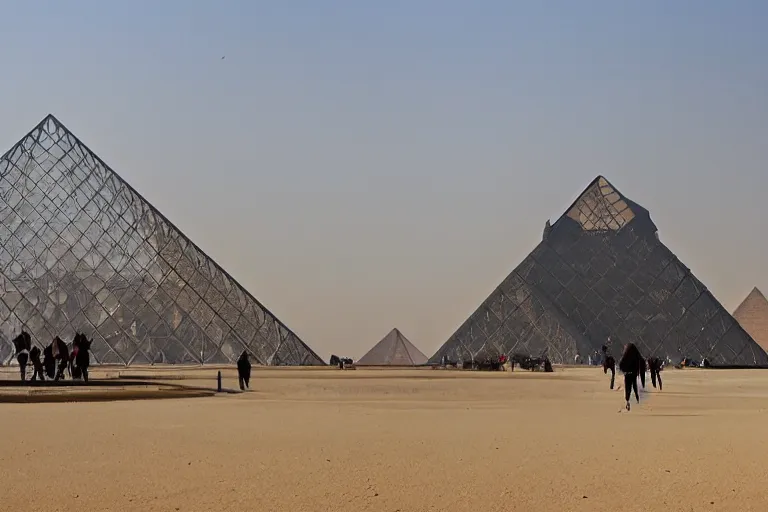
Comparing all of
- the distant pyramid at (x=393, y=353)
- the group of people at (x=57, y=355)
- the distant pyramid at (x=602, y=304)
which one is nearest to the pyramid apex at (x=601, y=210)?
the distant pyramid at (x=602, y=304)

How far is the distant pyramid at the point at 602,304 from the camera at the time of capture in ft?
314

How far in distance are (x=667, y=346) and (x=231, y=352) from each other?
117 feet

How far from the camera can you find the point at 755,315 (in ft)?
477

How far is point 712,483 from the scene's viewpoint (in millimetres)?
11781

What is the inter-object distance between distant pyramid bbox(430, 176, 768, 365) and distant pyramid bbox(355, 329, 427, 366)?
2765 centimetres

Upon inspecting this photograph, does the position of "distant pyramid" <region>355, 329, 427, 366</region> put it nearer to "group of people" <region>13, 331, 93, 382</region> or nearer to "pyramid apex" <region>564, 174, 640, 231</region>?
"pyramid apex" <region>564, 174, 640, 231</region>

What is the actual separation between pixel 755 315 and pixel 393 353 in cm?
4382

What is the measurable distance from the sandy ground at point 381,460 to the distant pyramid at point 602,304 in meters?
71.3

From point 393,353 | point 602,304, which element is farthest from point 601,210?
point 393,353

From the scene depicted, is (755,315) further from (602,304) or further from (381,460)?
(381,460)

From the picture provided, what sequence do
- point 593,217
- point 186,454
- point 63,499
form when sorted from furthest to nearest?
point 593,217, point 186,454, point 63,499

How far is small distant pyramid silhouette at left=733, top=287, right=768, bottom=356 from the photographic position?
143250 mm

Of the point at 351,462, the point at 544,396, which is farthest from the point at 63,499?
the point at 544,396

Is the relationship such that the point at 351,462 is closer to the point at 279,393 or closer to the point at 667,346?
the point at 279,393
